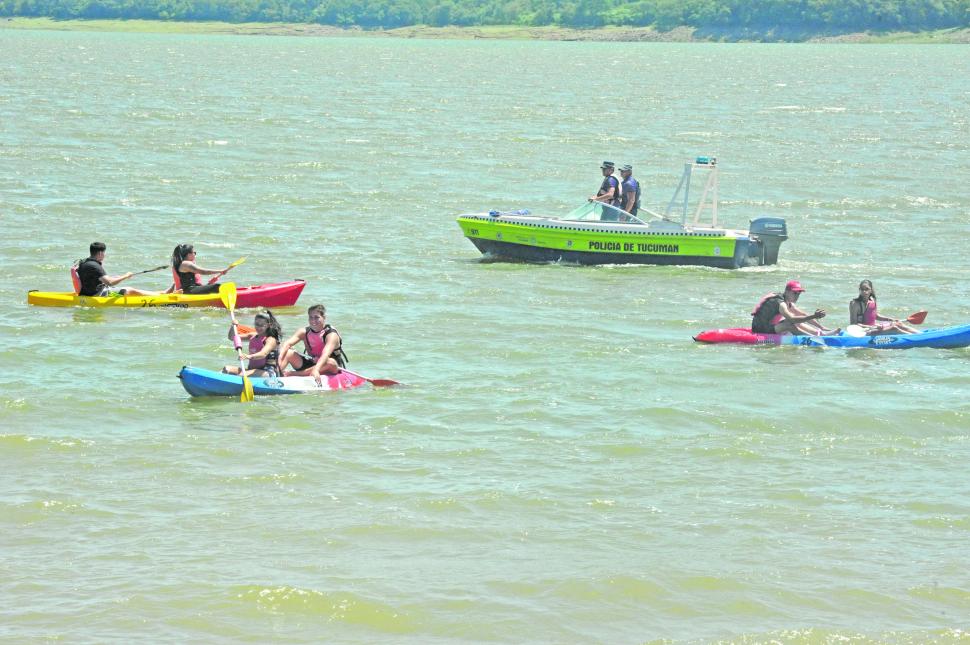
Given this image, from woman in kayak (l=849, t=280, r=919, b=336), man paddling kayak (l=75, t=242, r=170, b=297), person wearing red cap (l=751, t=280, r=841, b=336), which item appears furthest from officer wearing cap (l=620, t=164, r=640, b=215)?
man paddling kayak (l=75, t=242, r=170, b=297)

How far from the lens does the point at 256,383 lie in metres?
19.6

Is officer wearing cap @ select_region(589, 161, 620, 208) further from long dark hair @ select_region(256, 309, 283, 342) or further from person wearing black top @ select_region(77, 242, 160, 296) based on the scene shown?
long dark hair @ select_region(256, 309, 283, 342)

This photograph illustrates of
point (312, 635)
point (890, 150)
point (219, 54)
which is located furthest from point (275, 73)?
point (312, 635)

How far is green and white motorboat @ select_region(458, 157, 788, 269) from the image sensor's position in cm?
3050

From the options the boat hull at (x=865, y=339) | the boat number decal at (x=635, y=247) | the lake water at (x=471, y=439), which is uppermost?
the boat number decal at (x=635, y=247)

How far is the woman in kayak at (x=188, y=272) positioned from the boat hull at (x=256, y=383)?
6311 millimetres

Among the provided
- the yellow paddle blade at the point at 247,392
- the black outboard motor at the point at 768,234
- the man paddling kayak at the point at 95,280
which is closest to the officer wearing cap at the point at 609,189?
the black outboard motor at the point at 768,234

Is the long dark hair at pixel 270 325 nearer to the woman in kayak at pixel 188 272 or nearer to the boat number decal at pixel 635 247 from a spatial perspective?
the woman in kayak at pixel 188 272

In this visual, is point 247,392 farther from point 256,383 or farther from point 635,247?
point 635,247

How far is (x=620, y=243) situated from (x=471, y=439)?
42.2 feet

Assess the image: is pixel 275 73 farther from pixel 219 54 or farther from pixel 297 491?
pixel 297 491

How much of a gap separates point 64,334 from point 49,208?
48.6 feet

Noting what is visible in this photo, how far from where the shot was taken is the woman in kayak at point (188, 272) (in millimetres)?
25875

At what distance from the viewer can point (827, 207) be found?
41.9m
